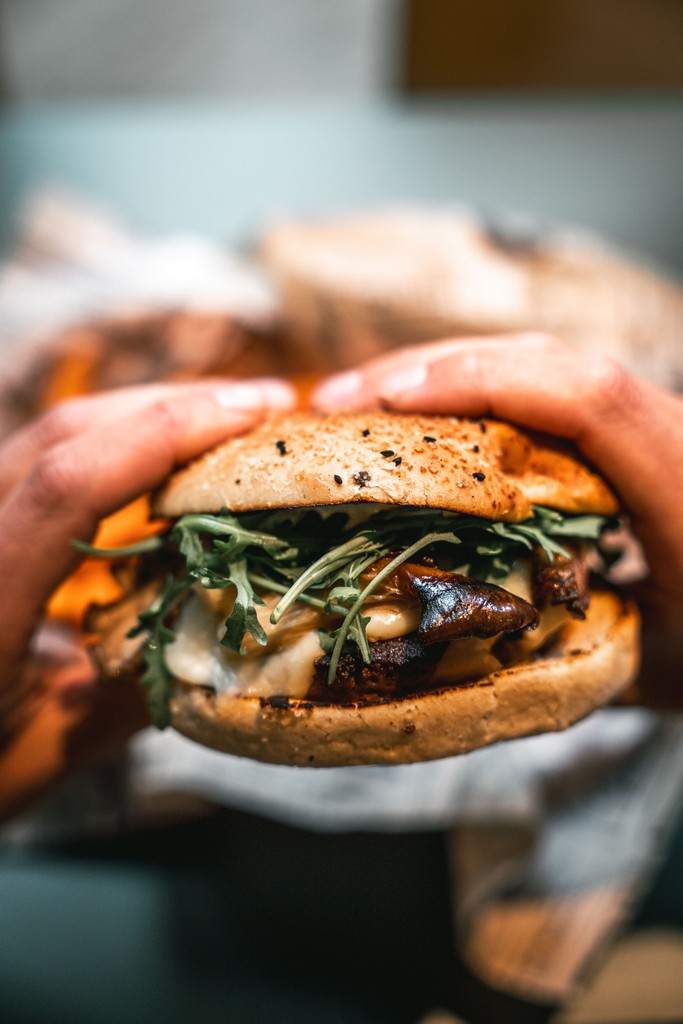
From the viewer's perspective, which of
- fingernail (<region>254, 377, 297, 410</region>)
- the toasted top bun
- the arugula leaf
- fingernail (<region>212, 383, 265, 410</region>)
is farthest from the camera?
fingernail (<region>254, 377, 297, 410</region>)

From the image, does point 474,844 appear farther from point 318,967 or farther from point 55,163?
point 55,163

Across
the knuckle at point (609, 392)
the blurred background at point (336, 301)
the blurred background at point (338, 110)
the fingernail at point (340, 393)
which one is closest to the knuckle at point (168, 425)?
the fingernail at point (340, 393)

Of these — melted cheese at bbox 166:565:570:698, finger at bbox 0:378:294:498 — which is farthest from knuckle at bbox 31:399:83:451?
melted cheese at bbox 166:565:570:698

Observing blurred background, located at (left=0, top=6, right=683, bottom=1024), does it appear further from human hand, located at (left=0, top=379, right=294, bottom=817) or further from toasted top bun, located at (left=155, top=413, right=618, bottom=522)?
toasted top bun, located at (left=155, top=413, right=618, bottom=522)

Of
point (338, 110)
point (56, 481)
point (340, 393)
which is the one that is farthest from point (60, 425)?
point (338, 110)

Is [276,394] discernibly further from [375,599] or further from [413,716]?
[413,716]

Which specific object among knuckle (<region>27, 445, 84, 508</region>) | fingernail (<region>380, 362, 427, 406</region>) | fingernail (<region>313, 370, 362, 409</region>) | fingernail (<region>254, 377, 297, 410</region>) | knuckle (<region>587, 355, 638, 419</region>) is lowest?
knuckle (<region>27, 445, 84, 508</region>)
